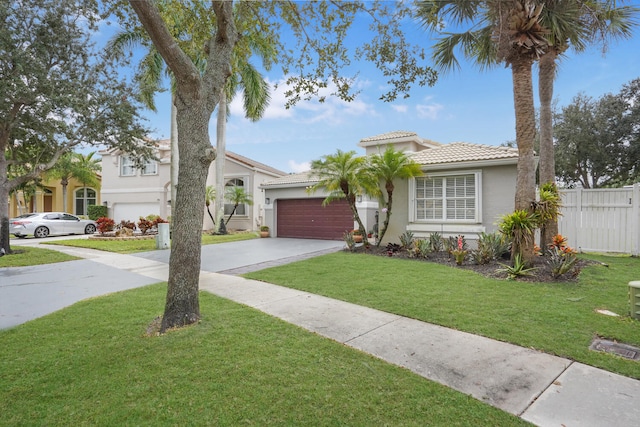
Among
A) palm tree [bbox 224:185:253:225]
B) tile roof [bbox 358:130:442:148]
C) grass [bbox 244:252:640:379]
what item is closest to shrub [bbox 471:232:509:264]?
grass [bbox 244:252:640:379]

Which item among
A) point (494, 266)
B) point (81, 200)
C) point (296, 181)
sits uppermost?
point (296, 181)

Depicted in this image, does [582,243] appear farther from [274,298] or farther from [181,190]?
[181,190]

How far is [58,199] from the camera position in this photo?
3180 cm

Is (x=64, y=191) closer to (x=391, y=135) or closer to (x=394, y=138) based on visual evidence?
(x=391, y=135)

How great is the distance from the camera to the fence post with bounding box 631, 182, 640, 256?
10203mm

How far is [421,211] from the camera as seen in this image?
12969mm

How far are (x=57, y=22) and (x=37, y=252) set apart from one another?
8.32 meters

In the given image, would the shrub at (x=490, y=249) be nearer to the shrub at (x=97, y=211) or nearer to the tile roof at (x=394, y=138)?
the tile roof at (x=394, y=138)

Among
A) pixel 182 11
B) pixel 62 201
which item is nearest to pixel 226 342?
pixel 182 11

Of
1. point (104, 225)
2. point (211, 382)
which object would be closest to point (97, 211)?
point (104, 225)

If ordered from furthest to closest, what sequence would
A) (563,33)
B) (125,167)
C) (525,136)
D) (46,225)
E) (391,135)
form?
(125,167), (46,225), (391,135), (563,33), (525,136)

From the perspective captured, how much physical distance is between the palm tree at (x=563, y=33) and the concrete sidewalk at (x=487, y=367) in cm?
602

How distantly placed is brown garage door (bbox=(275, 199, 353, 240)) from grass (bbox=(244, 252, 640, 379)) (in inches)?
276

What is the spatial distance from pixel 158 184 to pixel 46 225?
284 inches
